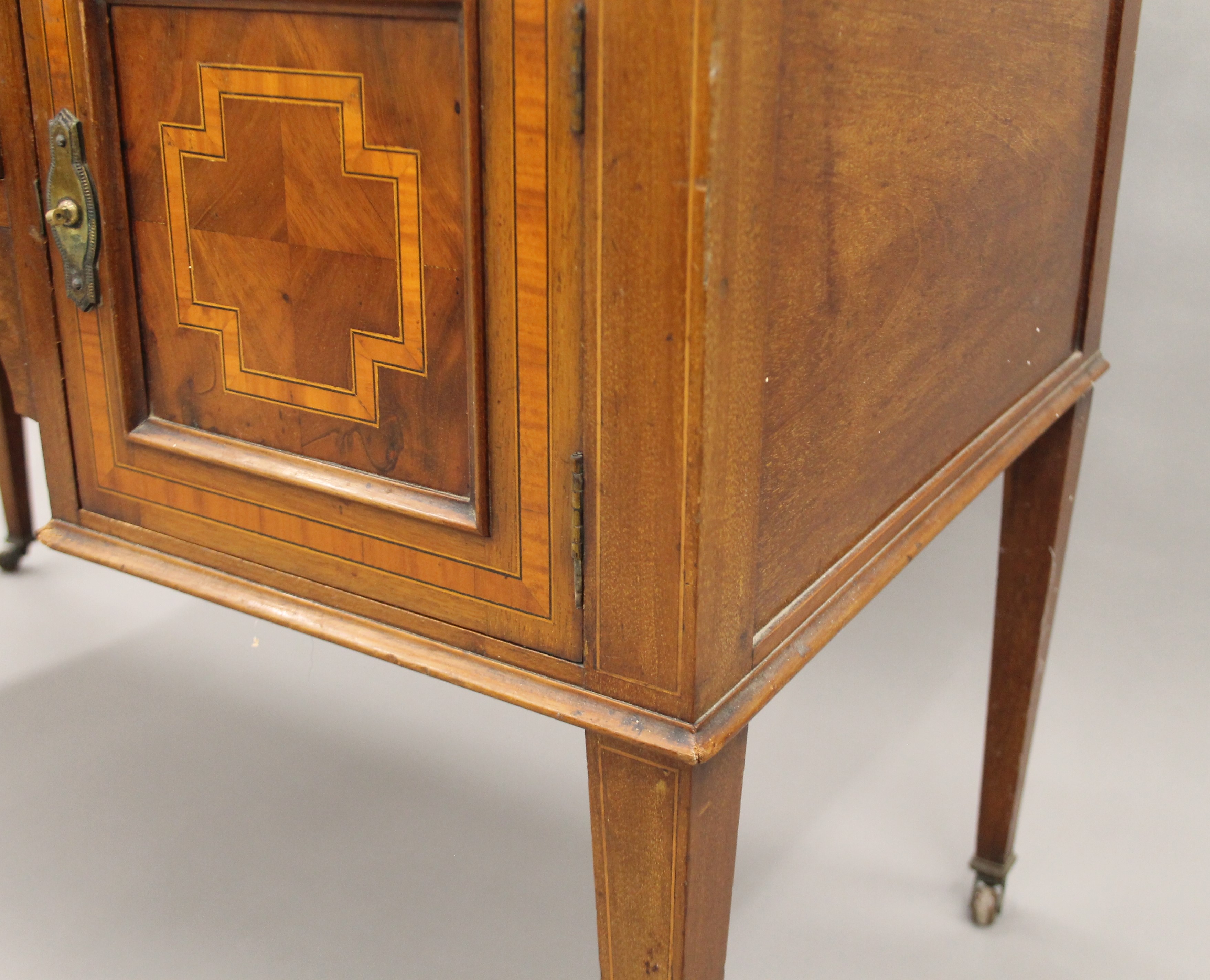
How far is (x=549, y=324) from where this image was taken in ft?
2.68

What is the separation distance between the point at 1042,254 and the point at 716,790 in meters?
0.64

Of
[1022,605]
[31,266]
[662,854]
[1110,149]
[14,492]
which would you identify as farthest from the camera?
[14,492]

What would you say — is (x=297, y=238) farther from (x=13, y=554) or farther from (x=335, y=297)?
(x=13, y=554)

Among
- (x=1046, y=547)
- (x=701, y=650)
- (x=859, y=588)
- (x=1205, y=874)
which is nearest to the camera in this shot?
(x=701, y=650)

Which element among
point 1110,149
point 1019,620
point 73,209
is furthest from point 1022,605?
point 73,209

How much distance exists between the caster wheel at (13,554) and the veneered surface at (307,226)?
143cm

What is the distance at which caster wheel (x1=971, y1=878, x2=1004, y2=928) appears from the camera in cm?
161

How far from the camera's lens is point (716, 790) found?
0.90 metres

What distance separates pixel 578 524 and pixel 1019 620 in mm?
897

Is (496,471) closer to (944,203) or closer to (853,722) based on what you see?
(944,203)

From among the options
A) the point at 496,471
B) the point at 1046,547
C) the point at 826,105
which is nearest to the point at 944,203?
the point at 826,105

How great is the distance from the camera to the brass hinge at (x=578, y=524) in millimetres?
836

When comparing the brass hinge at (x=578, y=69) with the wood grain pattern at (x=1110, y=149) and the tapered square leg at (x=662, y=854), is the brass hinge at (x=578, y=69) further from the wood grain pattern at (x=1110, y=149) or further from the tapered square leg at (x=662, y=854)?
the wood grain pattern at (x=1110, y=149)

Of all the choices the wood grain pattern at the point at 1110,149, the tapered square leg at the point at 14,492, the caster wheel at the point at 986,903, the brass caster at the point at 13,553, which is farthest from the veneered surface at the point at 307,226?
the brass caster at the point at 13,553
